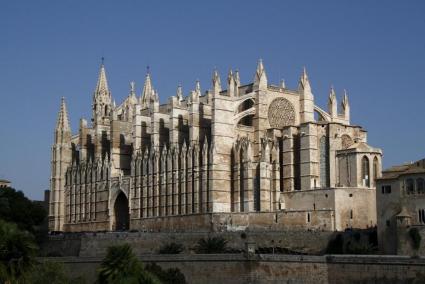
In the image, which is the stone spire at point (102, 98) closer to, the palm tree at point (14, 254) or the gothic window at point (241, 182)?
the gothic window at point (241, 182)

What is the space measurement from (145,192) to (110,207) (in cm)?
643

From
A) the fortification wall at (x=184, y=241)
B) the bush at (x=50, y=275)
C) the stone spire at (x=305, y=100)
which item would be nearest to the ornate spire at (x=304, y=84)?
the stone spire at (x=305, y=100)

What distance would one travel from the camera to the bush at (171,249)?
2169 inches

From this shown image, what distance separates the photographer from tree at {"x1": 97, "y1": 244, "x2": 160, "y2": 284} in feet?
89.0

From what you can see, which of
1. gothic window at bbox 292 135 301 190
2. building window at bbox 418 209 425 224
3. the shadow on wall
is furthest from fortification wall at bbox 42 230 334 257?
gothic window at bbox 292 135 301 190

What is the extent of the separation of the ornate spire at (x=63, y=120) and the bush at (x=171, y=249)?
3256cm

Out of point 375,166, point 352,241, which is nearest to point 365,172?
point 375,166

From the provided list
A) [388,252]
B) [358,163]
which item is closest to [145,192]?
[358,163]

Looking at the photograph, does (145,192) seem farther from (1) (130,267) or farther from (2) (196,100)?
(1) (130,267)

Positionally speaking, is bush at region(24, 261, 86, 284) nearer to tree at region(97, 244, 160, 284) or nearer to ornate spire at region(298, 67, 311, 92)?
tree at region(97, 244, 160, 284)

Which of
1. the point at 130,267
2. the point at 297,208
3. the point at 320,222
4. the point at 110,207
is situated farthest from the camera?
the point at 110,207

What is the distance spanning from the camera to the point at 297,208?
60562 mm

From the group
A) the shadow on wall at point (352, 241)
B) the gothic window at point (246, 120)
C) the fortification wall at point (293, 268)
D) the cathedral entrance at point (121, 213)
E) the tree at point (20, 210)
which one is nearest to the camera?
the fortification wall at point (293, 268)

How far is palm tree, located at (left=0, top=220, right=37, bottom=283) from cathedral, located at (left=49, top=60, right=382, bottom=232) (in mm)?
35653
